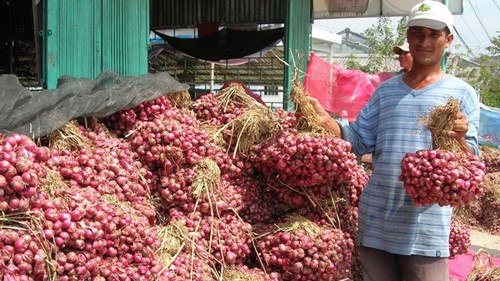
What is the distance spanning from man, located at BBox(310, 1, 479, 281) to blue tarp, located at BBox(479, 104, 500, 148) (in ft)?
35.8

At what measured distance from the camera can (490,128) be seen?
40.2 ft

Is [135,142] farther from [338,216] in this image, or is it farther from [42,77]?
[42,77]

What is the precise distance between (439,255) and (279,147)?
35.2 inches

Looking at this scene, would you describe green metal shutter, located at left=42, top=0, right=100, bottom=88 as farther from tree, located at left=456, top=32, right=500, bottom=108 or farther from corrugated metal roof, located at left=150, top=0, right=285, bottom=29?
tree, located at left=456, top=32, right=500, bottom=108

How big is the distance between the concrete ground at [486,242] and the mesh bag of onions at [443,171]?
14.7 ft

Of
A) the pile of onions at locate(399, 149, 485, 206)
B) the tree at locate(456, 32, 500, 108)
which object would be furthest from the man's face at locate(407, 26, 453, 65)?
the tree at locate(456, 32, 500, 108)

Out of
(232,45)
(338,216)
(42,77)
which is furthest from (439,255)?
(232,45)

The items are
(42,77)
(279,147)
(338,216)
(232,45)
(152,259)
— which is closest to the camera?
(152,259)

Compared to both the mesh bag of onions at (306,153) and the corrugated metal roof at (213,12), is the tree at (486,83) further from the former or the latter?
the mesh bag of onions at (306,153)

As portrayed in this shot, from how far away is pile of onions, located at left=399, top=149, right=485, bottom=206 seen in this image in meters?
2.02

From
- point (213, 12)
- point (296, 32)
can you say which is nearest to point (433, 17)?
point (296, 32)

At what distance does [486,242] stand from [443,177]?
17.9ft

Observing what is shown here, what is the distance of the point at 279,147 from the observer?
98.4 inches

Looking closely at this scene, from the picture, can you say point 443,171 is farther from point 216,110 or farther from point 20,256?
point 20,256
